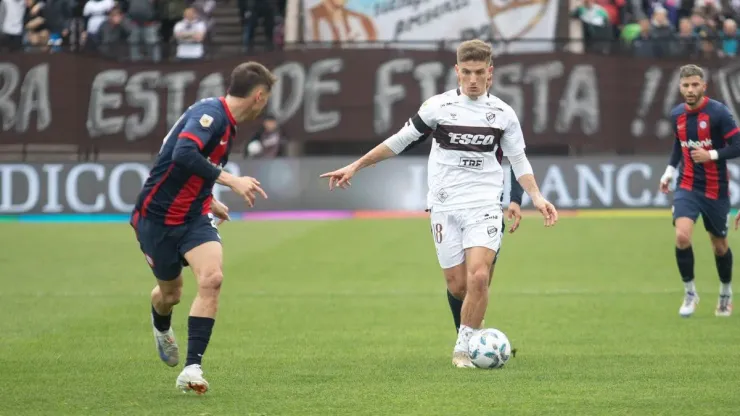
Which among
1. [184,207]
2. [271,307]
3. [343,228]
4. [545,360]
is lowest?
[343,228]

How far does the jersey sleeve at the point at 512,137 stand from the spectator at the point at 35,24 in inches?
817

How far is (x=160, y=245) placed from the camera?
928 cm

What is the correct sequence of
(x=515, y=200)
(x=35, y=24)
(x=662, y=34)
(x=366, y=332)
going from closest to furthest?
(x=515, y=200) < (x=366, y=332) < (x=662, y=34) < (x=35, y=24)

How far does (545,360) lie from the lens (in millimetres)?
10734

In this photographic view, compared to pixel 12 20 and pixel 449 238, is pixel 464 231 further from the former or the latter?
pixel 12 20

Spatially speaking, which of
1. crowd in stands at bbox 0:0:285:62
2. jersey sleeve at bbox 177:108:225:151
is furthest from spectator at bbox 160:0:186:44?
jersey sleeve at bbox 177:108:225:151

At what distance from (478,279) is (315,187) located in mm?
18287

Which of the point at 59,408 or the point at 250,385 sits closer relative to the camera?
the point at 59,408

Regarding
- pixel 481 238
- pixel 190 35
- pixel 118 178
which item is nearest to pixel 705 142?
pixel 481 238

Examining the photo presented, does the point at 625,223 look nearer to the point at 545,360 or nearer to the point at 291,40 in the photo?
the point at 291,40

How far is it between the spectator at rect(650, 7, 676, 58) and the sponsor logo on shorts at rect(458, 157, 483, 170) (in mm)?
19051

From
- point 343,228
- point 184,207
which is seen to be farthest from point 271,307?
point 343,228

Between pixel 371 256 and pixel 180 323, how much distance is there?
7.55 metres

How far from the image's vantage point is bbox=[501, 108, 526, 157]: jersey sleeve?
10414 millimetres
